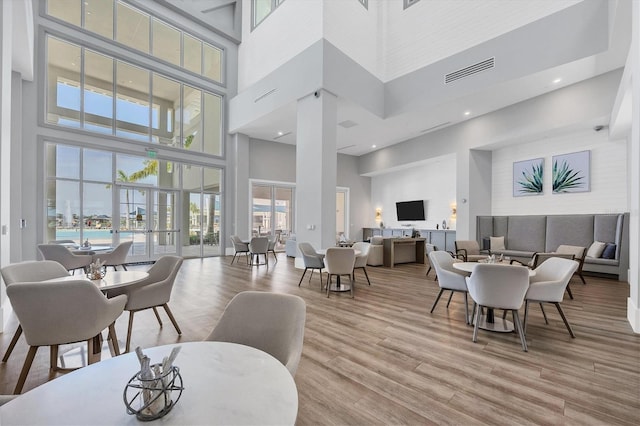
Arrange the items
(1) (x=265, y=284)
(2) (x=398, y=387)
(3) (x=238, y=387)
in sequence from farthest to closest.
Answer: (1) (x=265, y=284) → (2) (x=398, y=387) → (3) (x=238, y=387)

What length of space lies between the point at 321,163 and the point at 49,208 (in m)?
6.66

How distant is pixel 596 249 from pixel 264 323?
7921 mm

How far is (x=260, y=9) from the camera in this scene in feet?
32.3

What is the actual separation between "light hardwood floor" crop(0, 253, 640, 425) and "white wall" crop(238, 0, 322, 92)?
6.51m

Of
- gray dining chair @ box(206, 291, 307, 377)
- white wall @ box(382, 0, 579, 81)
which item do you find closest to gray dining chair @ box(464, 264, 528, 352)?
gray dining chair @ box(206, 291, 307, 377)

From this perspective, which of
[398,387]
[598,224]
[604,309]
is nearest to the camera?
[398,387]

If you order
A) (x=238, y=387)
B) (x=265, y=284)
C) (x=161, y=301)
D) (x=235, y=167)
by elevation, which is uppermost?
(x=235, y=167)

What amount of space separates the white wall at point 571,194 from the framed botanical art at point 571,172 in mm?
109

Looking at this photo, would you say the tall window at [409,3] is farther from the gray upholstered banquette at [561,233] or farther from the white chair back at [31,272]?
the white chair back at [31,272]

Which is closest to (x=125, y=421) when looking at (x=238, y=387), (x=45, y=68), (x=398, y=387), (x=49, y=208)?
(x=238, y=387)

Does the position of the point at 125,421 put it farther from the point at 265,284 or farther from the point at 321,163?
the point at 321,163

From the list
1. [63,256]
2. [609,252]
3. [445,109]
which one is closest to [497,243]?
[609,252]

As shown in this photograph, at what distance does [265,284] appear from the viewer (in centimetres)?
581

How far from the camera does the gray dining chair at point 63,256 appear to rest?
522 cm
